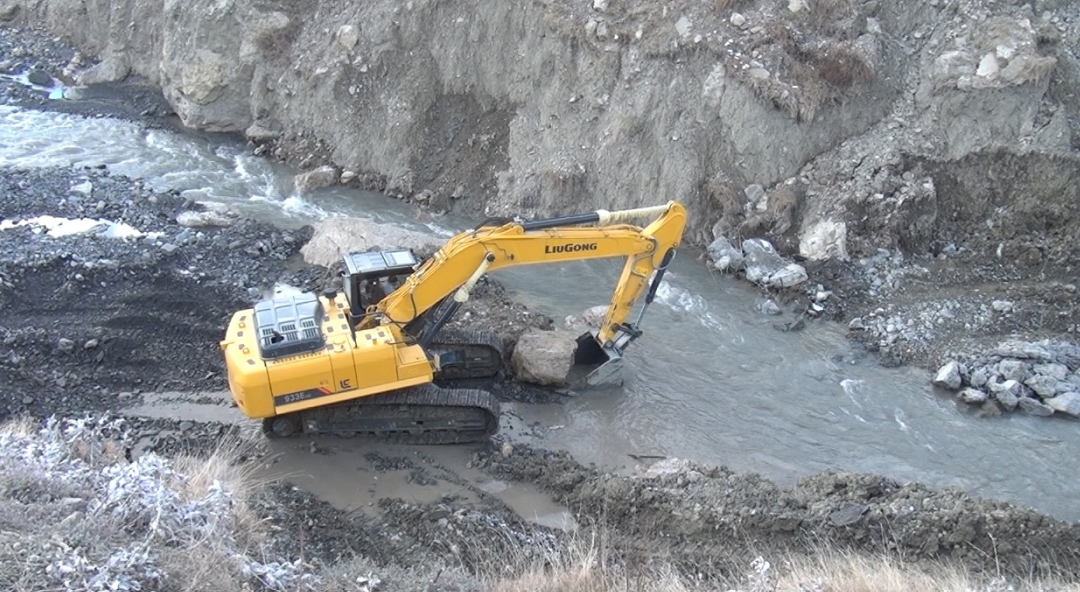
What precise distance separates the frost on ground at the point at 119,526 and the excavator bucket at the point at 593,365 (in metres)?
4.46

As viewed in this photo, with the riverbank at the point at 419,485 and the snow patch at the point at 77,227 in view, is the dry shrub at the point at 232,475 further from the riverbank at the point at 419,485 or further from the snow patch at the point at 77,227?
the snow patch at the point at 77,227

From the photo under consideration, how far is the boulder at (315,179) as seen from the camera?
652 inches

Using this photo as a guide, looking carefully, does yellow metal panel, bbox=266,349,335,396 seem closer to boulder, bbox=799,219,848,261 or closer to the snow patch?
the snow patch

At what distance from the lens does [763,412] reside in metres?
11.1

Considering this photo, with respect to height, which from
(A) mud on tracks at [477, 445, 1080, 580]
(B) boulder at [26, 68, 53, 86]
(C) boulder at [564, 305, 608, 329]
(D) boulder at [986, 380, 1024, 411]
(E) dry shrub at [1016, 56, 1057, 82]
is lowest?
(D) boulder at [986, 380, 1024, 411]

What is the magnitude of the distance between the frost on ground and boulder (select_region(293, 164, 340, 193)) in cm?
902

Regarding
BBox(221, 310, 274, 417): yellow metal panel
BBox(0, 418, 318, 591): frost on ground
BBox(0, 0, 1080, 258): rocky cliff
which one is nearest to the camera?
BBox(0, 418, 318, 591): frost on ground

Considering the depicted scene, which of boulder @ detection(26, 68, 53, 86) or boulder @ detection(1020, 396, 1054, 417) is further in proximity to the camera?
boulder @ detection(26, 68, 53, 86)

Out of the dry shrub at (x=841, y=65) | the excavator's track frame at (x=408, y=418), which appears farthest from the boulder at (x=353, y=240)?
the dry shrub at (x=841, y=65)

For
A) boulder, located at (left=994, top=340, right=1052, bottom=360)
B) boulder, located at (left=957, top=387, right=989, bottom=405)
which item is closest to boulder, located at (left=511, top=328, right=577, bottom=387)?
boulder, located at (left=957, top=387, right=989, bottom=405)

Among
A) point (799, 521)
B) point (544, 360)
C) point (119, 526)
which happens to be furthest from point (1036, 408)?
point (119, 526)

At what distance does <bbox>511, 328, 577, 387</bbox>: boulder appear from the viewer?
35.9ft

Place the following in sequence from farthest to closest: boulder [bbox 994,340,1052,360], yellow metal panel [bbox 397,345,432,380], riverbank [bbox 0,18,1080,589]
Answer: boulder [bbox 994,340,1052,360] < yellow metal panel [bbox 397,345,432,380] < riverbank [bbox 0,18,1080,589]

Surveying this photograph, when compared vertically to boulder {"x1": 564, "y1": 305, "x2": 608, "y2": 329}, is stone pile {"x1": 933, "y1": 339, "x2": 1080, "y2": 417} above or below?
below
